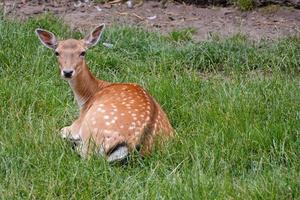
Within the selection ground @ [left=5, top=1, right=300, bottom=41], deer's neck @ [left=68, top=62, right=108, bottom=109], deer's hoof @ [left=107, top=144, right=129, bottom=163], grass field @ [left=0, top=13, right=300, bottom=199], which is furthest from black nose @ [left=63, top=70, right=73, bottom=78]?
ground @ [left=5, top=1, right=300, bottom=41]

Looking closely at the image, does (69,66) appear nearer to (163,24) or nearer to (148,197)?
(148,197)

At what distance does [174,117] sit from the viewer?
6.74 metres

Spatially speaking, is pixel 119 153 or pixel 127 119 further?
pixel 127 119

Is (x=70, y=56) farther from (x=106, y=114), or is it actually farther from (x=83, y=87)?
(x=106, y=114)

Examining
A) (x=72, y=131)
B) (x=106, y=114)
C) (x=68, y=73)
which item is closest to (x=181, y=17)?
(x=68, y=73)

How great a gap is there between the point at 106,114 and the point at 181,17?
13.1ft

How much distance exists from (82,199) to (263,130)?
157cm

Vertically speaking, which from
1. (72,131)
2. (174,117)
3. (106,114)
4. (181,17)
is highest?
(106,114)

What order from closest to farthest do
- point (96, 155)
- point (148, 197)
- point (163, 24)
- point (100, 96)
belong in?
point (148, 197) → point (96, 155) → point (100, 96) → point (163, 24)

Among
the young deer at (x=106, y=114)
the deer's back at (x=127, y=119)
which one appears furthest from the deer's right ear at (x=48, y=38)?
the deer's back at (x=127, y=119)

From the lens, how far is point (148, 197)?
504 centimetres

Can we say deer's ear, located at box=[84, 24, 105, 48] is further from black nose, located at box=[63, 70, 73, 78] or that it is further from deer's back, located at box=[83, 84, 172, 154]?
deer's back, located at box=[83, 84, 172, 154]

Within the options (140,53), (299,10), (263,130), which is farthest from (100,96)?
(299,10)

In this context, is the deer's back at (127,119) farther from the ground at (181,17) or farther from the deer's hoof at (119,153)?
the ground at (181,17)
